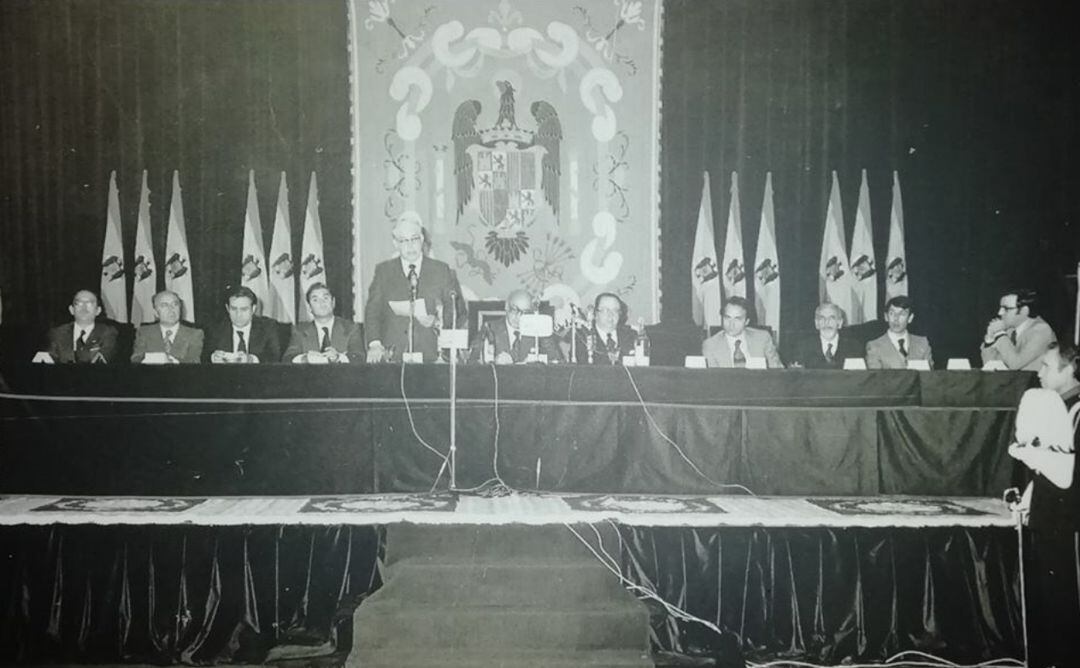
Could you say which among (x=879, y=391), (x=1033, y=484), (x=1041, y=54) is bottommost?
(x=1033, y=484)

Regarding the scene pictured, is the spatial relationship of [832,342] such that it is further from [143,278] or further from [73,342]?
[143,278]

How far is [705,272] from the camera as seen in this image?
6.83 metres

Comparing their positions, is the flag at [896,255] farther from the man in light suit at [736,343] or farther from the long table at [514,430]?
the long table at [514,430]

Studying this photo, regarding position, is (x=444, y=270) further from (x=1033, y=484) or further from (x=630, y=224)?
(x=1033, y=484)

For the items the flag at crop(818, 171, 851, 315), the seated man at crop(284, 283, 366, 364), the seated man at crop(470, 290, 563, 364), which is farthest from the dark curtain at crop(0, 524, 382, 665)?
the flag at crop(818, 171, 851, 315)

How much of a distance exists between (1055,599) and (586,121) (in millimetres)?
4665

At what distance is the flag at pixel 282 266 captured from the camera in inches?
266

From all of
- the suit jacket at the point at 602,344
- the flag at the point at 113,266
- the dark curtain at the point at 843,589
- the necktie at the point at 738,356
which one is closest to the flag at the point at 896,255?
the necktie at the point at 738,356

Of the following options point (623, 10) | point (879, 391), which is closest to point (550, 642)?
point (879, 391)

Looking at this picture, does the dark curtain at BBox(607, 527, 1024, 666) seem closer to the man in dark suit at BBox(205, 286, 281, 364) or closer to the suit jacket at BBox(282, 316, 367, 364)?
the suit jacket at BBox(282, 316, 367, 364)

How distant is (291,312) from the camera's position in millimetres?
6789

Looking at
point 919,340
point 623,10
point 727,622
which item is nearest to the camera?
point 727,622

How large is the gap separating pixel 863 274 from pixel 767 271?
0.79 metres

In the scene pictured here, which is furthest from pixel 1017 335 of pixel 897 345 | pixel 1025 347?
pixel 897 345
